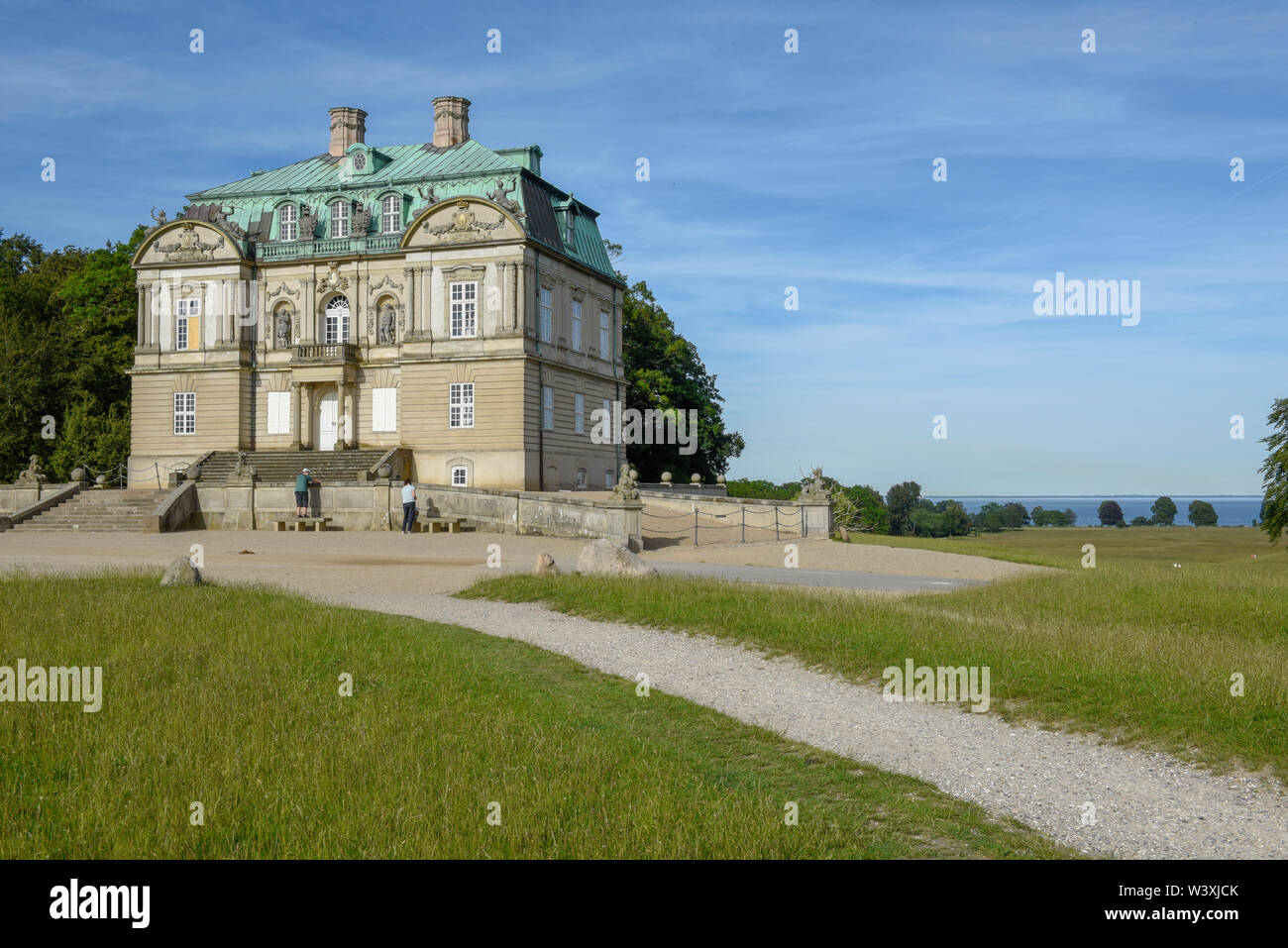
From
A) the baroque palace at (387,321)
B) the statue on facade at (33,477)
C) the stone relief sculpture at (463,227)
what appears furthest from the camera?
the baroque palace at (387,321)

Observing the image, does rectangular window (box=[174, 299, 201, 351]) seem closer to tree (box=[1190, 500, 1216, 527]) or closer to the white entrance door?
the white entrance door

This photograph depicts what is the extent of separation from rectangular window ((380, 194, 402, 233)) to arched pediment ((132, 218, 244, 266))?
644cm

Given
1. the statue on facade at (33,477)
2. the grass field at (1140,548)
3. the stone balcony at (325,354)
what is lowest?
the grass field at (1140,548)

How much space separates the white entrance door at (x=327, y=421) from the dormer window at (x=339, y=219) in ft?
23.4

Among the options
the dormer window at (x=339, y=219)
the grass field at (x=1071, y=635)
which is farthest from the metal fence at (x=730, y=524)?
the dormer window at (x=339, y=219)

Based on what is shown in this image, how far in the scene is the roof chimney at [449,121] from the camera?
162 feet

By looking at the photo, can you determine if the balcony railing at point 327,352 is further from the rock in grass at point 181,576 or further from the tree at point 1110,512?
the tree at point 1110,512

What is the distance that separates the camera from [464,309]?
43.0 meters

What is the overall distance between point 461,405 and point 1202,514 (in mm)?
62790

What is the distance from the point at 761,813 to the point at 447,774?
2174mm

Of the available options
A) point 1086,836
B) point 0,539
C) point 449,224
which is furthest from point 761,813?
point 449,224

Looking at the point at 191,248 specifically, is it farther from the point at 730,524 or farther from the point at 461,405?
the point at 730,524

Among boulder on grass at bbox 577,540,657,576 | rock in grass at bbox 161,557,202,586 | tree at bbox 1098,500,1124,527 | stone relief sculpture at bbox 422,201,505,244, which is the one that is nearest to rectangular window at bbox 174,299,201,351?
stone relief sculpture at bbox 422,201,505,244
